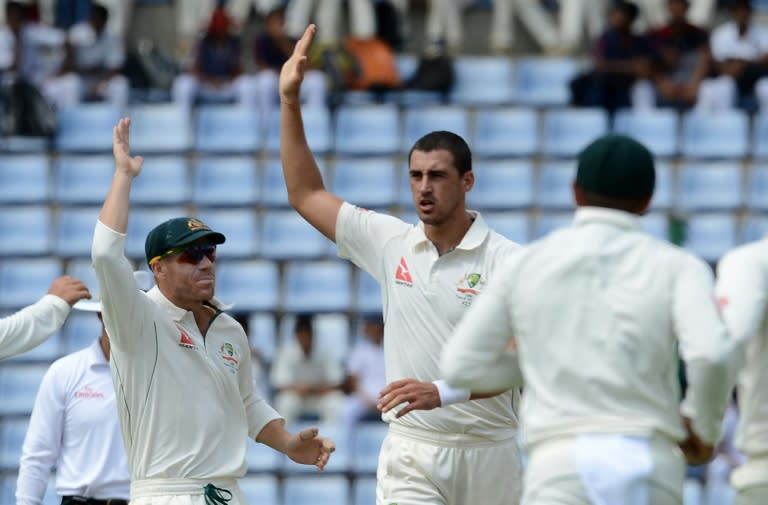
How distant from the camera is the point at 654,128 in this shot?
53.8ft

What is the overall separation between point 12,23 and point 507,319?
13048mm

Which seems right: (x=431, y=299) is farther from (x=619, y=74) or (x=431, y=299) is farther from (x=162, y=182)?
(x=619, y=74)

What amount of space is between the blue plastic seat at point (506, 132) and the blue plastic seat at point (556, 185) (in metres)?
0.31

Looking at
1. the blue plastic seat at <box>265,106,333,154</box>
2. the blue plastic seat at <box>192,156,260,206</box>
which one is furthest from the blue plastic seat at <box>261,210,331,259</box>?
the blue plastic seat at <box>265,106,333,154</box>

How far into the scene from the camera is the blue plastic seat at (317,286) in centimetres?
1501

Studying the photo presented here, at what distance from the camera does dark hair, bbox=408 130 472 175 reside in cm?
743

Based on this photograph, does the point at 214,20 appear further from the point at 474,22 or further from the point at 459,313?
the point at 459,313

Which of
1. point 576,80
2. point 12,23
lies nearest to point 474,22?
point 576,80

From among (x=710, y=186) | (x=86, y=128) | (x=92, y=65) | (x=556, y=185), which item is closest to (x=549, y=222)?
(x=556, y=185)

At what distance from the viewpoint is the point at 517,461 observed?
743 cm

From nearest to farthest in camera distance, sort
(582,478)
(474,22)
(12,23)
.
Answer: (582,478)
(12,23)
(474,22)

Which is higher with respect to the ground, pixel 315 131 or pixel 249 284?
pixel 315 131

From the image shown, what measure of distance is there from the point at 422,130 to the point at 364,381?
357 cm

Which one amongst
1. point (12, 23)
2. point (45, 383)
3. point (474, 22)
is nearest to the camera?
point (45, 383)
